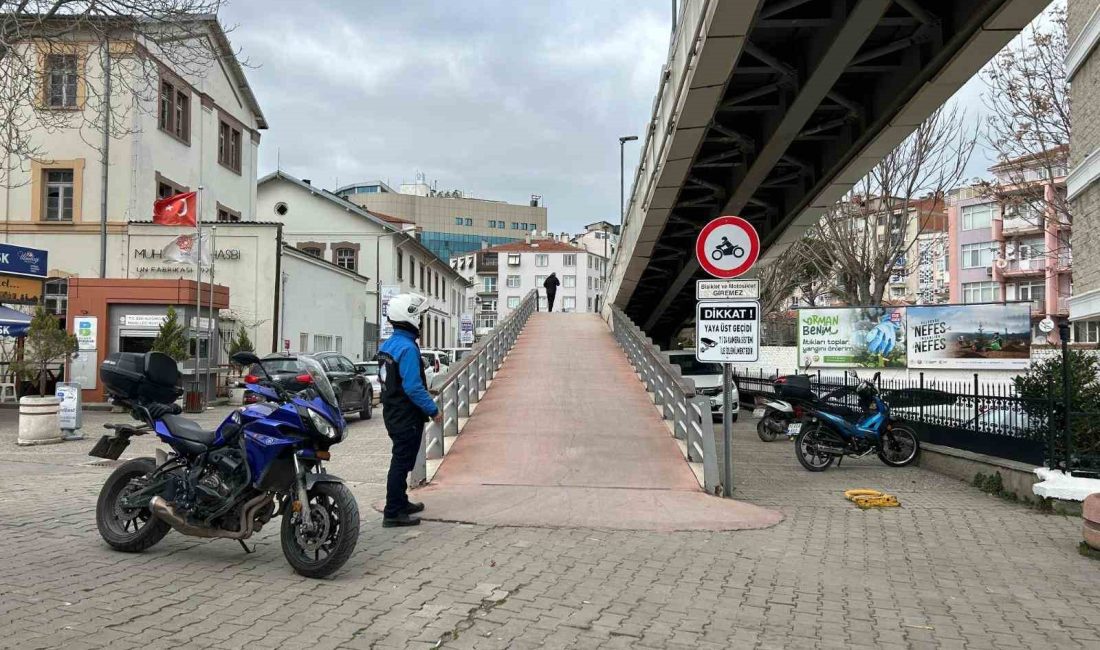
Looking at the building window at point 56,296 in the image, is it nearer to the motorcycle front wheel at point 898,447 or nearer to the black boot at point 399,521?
the black boot at point 399,521

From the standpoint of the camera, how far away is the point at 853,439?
1214cm

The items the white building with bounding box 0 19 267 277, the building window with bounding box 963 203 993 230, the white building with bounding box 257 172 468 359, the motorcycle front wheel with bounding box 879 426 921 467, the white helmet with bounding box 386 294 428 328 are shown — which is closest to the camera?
the white helmet with bounding box 386 294 428 328

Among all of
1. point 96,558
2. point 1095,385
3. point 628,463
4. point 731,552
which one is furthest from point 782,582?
point 1095,385

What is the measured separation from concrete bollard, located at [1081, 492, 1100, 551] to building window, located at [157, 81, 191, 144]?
25.8 metres

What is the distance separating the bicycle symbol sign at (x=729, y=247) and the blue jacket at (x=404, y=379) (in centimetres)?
352

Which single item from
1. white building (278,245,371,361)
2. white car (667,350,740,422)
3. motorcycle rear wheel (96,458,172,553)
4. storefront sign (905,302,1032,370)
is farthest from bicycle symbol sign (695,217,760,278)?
white building (278,245,371,361)

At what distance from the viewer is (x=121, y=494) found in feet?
18.9

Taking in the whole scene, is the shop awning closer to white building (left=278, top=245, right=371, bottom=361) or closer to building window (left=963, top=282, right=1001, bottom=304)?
white building (left=278, top=245, right=371, bottom=361)

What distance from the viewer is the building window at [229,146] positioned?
97.7ft

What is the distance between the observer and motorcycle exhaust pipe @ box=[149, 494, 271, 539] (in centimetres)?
527

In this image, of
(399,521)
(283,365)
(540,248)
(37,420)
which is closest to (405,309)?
(399,521)

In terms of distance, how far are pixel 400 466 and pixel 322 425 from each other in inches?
66.6

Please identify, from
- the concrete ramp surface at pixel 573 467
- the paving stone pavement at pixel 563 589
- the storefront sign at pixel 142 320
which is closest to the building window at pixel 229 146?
the storefront sign at pixel 142 320

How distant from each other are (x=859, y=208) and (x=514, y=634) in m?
27.7
